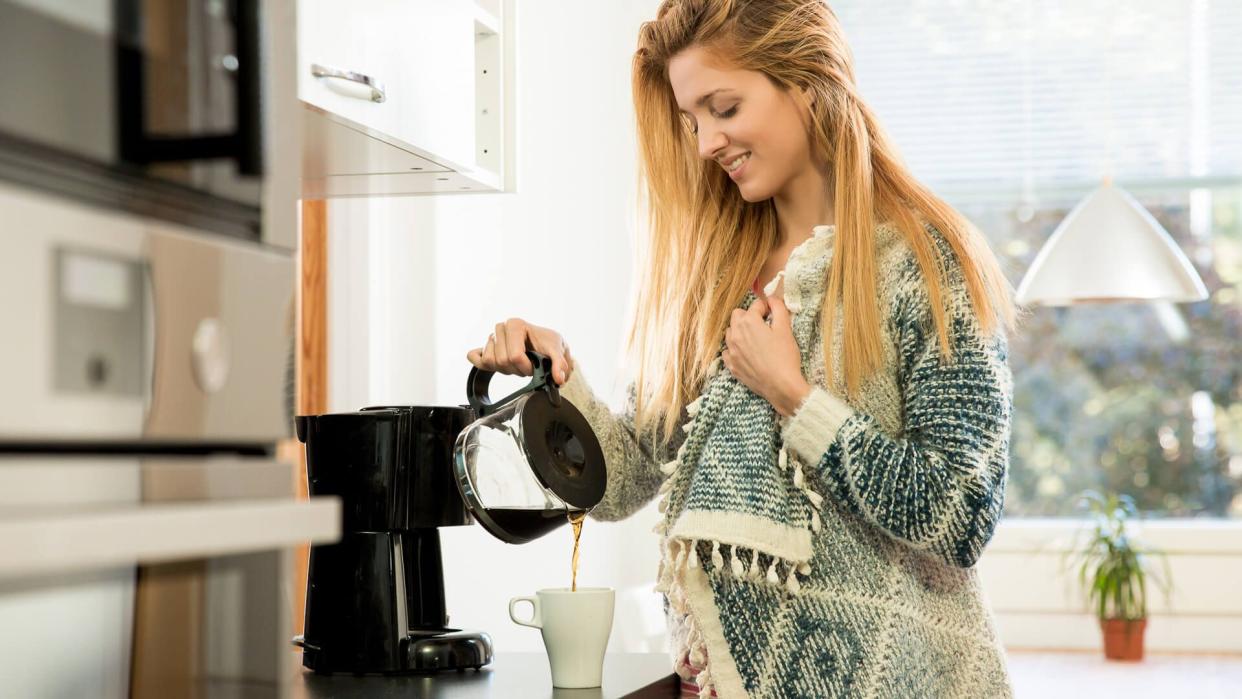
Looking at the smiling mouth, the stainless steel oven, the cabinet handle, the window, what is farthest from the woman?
the window

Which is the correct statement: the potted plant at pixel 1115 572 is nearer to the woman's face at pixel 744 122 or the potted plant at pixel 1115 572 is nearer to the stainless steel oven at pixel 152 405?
the woman's face at pixel 744 122

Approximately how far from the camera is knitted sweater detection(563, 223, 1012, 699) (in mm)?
1261

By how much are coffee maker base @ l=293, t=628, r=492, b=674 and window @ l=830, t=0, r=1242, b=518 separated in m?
2.73

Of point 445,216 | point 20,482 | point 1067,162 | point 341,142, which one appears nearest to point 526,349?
point 341,142

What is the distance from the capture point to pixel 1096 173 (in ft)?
12.6

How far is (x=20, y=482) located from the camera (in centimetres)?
46

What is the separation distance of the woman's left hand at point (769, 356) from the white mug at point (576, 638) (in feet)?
0.91

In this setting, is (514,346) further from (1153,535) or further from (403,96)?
(1153,535)

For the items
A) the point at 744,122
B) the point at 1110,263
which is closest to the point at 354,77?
the point at 744,122

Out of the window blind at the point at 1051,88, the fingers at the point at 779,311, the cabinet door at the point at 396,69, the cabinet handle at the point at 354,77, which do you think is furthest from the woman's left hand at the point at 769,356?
the window blind at the point at 1051,88

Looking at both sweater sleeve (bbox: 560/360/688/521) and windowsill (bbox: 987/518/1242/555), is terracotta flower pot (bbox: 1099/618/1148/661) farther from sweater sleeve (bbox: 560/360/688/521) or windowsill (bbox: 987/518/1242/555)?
sweater sleeve (bbox: 560/360/688/521)

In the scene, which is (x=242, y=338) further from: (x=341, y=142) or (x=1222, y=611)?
(x=1222, y=611)

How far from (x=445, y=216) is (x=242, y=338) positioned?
5.68 ft

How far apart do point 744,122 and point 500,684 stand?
655 millimetres
